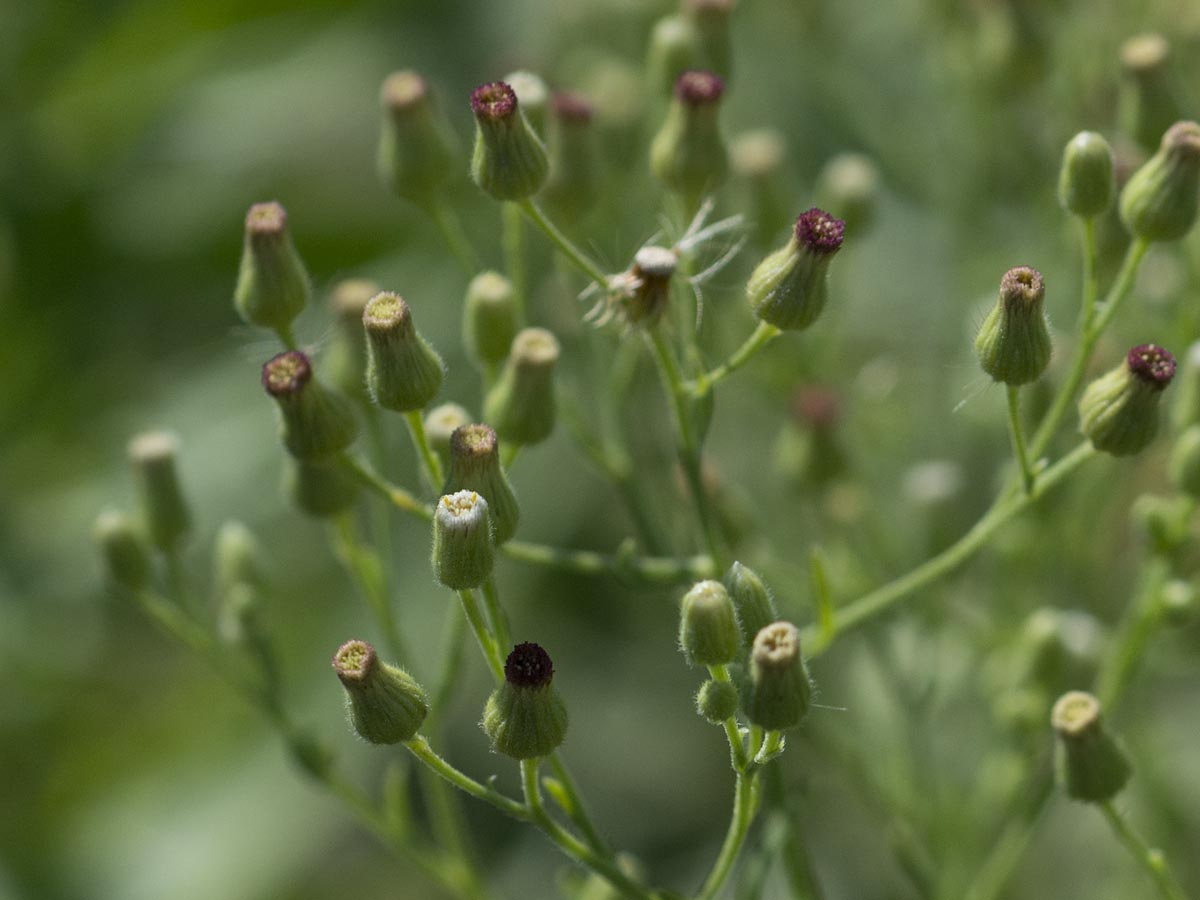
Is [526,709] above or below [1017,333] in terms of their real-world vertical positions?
below

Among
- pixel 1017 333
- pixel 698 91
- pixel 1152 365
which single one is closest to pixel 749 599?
pixel 1017 333

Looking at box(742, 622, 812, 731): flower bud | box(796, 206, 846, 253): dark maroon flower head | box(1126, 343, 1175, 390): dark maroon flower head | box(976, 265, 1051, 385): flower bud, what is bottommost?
box(742, 622, 812, 731): flower bud

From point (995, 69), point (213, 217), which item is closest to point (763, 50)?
point (995, 69)

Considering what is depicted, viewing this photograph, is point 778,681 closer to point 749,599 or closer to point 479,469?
point 749,599

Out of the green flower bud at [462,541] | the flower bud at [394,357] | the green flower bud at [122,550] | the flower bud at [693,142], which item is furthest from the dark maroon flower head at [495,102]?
the green flower bud at [122,550]

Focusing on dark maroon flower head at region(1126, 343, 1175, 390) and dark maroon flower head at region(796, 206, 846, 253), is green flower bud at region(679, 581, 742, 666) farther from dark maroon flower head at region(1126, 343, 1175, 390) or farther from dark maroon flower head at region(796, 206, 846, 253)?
dark maroon flower head at region(1126, 343, 1175, 390)

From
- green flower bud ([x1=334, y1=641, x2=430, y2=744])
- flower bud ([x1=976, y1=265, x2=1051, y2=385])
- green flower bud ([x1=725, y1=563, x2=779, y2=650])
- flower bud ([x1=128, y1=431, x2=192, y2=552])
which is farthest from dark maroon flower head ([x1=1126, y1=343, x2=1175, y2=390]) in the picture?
flower bud ([x1=128, y1=431, x2=192, y2=552])
